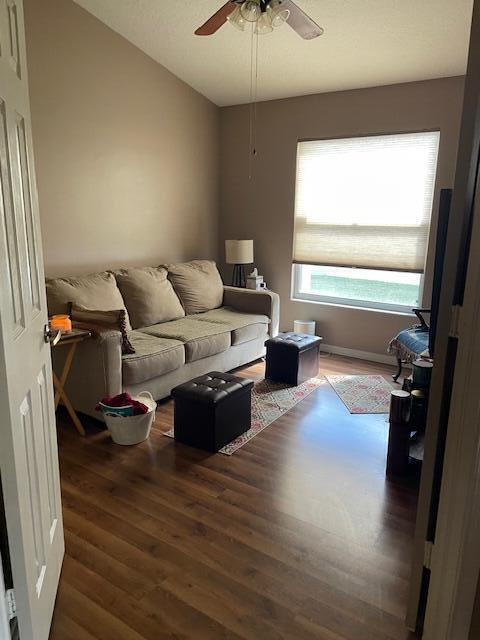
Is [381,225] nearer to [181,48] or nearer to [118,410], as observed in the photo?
[181,48]

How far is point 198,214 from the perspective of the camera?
523cm

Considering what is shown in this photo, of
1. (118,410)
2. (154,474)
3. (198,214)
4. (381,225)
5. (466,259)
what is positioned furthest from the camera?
(198,214)

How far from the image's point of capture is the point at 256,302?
4633 mm

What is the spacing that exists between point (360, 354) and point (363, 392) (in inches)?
41.3

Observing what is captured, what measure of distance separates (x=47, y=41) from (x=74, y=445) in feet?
9.94

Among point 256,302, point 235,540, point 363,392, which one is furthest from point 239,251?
point 235,540

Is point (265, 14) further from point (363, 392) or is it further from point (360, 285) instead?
point (360, 285)

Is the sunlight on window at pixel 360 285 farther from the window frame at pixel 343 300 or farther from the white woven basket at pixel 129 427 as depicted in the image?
the white woven basket at pixel 129 427

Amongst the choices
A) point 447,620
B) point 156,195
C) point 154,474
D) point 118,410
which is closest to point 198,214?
point 156,195

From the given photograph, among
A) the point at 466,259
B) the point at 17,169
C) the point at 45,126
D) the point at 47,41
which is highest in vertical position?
the point at 47,41

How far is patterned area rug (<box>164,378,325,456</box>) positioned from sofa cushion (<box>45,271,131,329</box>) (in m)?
1.18

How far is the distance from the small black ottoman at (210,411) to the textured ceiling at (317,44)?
2.73m

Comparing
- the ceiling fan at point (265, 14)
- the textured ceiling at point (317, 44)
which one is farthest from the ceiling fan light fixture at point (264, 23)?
the textured ceiling at point (317, 44)

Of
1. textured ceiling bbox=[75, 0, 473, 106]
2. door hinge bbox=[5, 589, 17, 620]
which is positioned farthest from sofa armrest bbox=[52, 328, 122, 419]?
textured ceiling bbox=[75, 0, 473, 106]
